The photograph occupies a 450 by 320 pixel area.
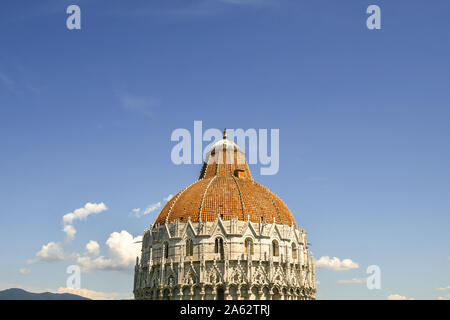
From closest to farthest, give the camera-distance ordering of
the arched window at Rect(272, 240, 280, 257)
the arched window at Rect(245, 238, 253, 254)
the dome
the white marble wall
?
the white marble wall < the arched window at Rect(245, 238, 253, 254) < the arched window at Rect(272, 240, 280, 257) < the dome

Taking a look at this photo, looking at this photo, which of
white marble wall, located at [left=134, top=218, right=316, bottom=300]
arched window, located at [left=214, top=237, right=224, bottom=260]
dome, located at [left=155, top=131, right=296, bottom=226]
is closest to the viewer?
white marble wall, located at [left=134, top=218, right=316, bottom=300]

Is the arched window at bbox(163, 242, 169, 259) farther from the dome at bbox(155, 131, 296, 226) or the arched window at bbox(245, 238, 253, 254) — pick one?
the arched window at bbox(245, 238, 253, 254)

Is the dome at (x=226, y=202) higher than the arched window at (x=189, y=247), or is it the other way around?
the dome at (x=226, y=202)

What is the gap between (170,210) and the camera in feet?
205

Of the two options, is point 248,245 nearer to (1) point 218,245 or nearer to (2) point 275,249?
(1) point 218,245

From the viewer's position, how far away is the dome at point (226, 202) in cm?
5884

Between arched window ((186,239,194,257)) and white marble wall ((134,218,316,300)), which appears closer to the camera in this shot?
white marble wall ((134,218,316,300))

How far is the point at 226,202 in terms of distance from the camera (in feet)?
196

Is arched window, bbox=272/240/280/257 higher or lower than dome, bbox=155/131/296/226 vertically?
lower

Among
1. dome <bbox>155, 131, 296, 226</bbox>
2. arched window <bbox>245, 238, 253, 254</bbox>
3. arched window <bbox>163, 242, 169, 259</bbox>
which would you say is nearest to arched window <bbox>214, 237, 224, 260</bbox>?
dome <bbox>155, 131, 296, 226</bbox>

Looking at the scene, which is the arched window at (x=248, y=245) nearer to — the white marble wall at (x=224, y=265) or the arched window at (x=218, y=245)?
the white marble wall at (x=224, y=265)

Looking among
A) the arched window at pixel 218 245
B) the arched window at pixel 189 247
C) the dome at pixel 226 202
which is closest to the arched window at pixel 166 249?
the arched window at pixel 189 247

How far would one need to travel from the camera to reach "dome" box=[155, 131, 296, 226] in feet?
Answer: 193
